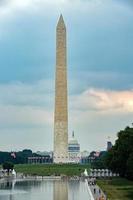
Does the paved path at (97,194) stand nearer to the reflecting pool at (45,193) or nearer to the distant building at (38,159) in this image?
the reflecting pool at (45,193)

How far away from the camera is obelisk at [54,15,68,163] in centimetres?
7638

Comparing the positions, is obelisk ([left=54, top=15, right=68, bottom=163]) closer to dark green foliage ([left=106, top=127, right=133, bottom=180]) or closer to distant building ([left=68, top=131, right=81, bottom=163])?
dark green foliage ([left=106, top=127, right=133, bottom=180])

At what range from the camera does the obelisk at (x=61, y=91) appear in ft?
251

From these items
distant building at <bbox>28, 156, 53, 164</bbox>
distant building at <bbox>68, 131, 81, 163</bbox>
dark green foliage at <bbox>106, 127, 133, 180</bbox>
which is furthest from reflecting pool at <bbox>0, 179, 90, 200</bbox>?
distant building at <bbox>68, 131, 81, 163</bbox>

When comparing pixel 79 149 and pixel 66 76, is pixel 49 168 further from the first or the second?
pixel 79 149

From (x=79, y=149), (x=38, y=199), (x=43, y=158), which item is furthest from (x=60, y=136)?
(x=79, y=149)

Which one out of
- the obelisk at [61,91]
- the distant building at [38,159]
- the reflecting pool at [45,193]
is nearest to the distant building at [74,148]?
the distant building at [38,159]

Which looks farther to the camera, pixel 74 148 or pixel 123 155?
pixel 74 148

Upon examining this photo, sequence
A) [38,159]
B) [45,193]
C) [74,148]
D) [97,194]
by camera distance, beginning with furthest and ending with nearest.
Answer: [74,148] < [38,159] < [45,193] < [97,194]

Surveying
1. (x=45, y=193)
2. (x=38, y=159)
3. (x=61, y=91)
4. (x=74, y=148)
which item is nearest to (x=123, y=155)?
(x=45, y=193)

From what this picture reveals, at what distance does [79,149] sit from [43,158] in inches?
611

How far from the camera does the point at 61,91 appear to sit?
→ 76500mm

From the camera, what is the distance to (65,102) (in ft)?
252

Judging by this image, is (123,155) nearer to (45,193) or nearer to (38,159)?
(45,193)
